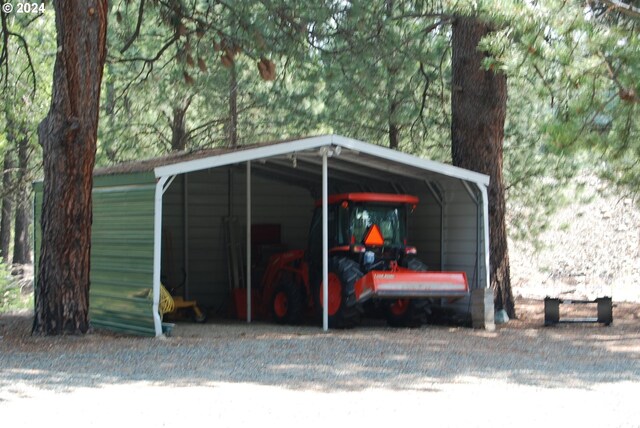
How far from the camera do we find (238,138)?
24.3 meters

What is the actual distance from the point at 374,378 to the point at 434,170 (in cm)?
545

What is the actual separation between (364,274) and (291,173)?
12.3 feet

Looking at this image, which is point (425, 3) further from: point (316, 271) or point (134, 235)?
point (134, 235)

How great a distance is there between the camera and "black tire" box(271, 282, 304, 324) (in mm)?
15555

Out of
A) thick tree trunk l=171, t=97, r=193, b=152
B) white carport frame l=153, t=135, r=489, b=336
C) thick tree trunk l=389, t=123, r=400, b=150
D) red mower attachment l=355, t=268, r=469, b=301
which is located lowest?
red mower attachment l=355, t=268, r=469, b=301

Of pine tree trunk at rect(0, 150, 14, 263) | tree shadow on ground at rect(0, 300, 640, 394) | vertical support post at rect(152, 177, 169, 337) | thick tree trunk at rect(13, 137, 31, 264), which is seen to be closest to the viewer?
tree shadow on ground at rect(0, 300, 640, 394)

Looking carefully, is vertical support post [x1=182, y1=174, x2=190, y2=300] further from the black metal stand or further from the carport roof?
the black metal stand

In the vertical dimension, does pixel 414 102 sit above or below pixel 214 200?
above

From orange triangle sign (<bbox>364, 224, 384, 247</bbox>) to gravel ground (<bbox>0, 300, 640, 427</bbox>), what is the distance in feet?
3.96

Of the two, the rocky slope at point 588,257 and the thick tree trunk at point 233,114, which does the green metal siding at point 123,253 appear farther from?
the rocky slope at point 588,257

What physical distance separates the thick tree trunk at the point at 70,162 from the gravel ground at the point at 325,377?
586mm

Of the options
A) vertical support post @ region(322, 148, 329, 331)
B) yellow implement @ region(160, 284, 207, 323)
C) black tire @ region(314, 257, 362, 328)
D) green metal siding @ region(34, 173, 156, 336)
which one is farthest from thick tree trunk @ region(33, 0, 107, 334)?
black tire @ region(314, 257, 362, 328)

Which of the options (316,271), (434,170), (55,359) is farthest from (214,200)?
(55,359)

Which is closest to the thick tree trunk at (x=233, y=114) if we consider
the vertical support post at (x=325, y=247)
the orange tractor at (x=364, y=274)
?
the orange tractor at (x=364, y=274)
